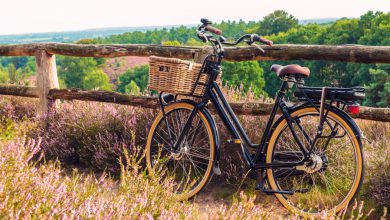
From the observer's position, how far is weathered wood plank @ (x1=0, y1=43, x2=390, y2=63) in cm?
397

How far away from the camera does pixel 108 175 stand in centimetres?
490

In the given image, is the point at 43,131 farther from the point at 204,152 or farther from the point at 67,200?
the point at 67,200

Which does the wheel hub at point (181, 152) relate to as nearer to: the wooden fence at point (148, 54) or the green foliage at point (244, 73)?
the wooden fence at point (148, 54)

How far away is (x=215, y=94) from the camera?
388cm

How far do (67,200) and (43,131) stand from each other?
3.26 metres

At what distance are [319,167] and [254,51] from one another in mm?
1582

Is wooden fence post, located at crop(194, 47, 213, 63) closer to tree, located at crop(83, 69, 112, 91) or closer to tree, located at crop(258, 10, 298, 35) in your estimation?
tree, located at crop(258, 10, 298, 35)

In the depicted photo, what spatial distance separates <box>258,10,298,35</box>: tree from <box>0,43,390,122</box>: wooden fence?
3266 inches

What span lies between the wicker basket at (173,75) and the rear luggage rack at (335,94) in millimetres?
865

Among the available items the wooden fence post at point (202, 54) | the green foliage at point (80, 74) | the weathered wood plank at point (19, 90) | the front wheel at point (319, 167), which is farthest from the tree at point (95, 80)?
the front wheel at point (319, 167)

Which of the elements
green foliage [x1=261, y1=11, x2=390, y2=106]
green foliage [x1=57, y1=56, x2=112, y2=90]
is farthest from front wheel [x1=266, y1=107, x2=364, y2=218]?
green foliage [x1=57, y1=56, x2=112, y2=90]

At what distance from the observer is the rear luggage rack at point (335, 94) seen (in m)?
3.11

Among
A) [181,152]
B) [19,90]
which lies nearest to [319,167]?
[181,152]

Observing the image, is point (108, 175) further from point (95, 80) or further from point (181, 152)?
A: point (95, 80)
